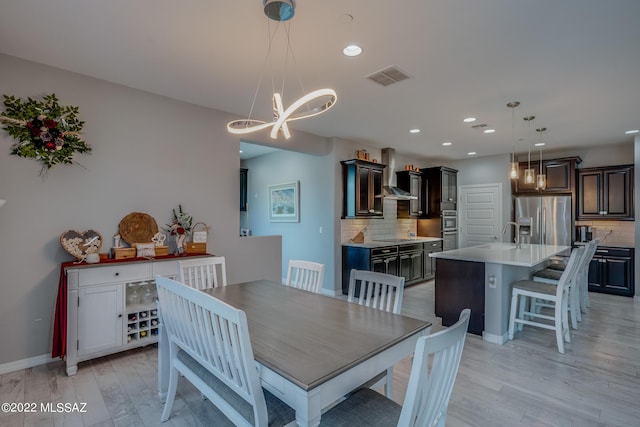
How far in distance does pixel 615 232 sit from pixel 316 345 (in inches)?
281

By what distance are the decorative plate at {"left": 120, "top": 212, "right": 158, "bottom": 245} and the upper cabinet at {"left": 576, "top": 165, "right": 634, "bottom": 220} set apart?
7.27 m

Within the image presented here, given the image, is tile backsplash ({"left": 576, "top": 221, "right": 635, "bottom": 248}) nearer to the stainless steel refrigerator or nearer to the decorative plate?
the stainless steel refrigerator

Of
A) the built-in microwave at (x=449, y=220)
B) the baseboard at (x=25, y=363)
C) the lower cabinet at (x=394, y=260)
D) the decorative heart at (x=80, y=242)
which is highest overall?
the built-in microwave at (x=449, y=220)

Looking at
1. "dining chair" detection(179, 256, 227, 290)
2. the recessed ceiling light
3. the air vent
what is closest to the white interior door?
the air vent

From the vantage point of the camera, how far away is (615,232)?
5.98 metres

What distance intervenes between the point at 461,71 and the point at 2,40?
3.88 meters

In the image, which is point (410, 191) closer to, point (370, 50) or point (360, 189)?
point (360, 189)

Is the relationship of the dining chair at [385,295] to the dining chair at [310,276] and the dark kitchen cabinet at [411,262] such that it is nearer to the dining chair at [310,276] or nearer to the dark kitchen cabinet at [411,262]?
the dining chair at [310,276]

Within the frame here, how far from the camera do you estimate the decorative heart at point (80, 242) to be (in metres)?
2.97

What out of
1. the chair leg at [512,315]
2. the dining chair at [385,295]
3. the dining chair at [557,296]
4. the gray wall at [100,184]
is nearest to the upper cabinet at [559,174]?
the dining chair at [557,296]

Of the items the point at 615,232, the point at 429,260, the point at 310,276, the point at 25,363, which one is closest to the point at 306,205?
the point at 429,260

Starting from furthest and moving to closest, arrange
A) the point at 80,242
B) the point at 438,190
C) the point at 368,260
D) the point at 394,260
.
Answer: the point at 438,190 < the point at 394,260 < the point at 368,260 < the point at 80,242

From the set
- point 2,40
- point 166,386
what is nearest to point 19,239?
point 2,40

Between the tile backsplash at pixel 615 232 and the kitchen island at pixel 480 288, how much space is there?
11.0 ft
